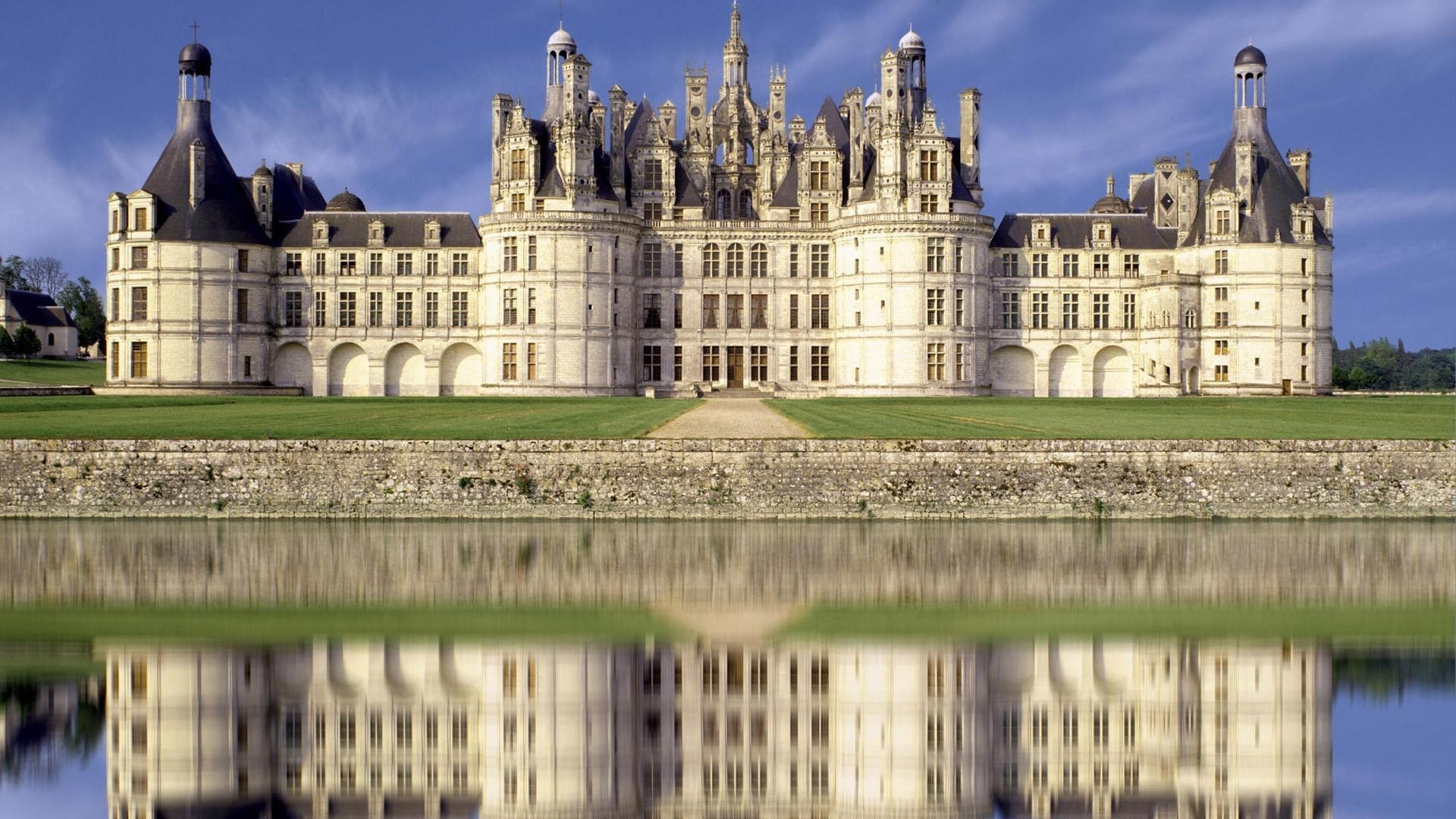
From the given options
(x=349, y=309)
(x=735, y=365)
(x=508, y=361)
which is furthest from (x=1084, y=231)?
(x=349, y=309)

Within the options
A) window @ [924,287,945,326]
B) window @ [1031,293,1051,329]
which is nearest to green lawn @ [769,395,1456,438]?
window @ [924,287,945,326]

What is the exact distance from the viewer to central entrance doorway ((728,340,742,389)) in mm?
81125

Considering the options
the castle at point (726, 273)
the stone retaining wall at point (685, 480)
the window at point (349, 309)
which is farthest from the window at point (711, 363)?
the stone retaining wall at point (685, 480)

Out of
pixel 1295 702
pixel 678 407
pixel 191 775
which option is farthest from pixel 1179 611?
pixel 678 407

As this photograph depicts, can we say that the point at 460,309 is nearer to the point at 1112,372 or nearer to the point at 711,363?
the point at 711,363

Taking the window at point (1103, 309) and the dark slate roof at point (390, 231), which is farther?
the window at point (1103, 309)

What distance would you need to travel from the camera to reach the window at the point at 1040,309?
81375 millimetres

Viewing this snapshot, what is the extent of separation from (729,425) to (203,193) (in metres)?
40.8

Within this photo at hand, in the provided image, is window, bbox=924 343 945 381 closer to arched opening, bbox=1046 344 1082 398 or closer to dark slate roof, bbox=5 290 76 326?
arched opening, bbox=1046 344 1082 398

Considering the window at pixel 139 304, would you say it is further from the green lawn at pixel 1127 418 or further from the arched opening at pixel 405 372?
the green lawn at pixel 1127 418

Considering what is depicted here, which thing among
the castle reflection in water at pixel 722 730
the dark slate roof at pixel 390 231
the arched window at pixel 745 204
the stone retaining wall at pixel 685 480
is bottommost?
the castle reflection in water at pixel 722 730

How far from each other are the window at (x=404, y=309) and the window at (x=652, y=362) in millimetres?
11194

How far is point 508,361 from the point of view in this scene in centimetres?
7719

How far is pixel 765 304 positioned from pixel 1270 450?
44.5 meters
